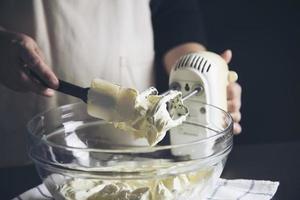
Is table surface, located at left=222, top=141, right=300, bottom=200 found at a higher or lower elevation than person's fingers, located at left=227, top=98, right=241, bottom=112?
lower

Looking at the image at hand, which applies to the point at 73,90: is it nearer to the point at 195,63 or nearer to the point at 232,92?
the point at 195,63

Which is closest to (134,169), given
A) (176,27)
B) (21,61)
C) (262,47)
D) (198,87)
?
(198,87)

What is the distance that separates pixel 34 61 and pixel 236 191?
0.36 meters

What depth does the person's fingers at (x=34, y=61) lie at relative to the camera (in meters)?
0.77

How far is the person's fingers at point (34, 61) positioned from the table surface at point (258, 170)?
0.15m

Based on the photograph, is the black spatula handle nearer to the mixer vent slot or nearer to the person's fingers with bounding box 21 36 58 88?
the person's fingers with bounding box 21 36 58 88

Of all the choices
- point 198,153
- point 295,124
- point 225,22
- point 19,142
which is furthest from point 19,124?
point 295,124

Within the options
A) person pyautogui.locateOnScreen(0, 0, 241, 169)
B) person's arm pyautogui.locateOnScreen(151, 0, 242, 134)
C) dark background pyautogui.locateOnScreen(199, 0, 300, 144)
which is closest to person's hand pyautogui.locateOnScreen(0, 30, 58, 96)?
person pyautogui.locateOnScreen(0, 0, 241, 169)

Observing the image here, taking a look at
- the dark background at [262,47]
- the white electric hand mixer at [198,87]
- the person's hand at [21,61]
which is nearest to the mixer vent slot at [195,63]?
the white electric hand mixer at [198,87]

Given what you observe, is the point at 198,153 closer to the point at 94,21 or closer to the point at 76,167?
the point at 76,167

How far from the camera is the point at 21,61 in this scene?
0.83 metres

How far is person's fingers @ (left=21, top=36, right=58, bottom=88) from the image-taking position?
774 millimetres

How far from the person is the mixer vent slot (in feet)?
0.36

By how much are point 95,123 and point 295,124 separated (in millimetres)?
662
